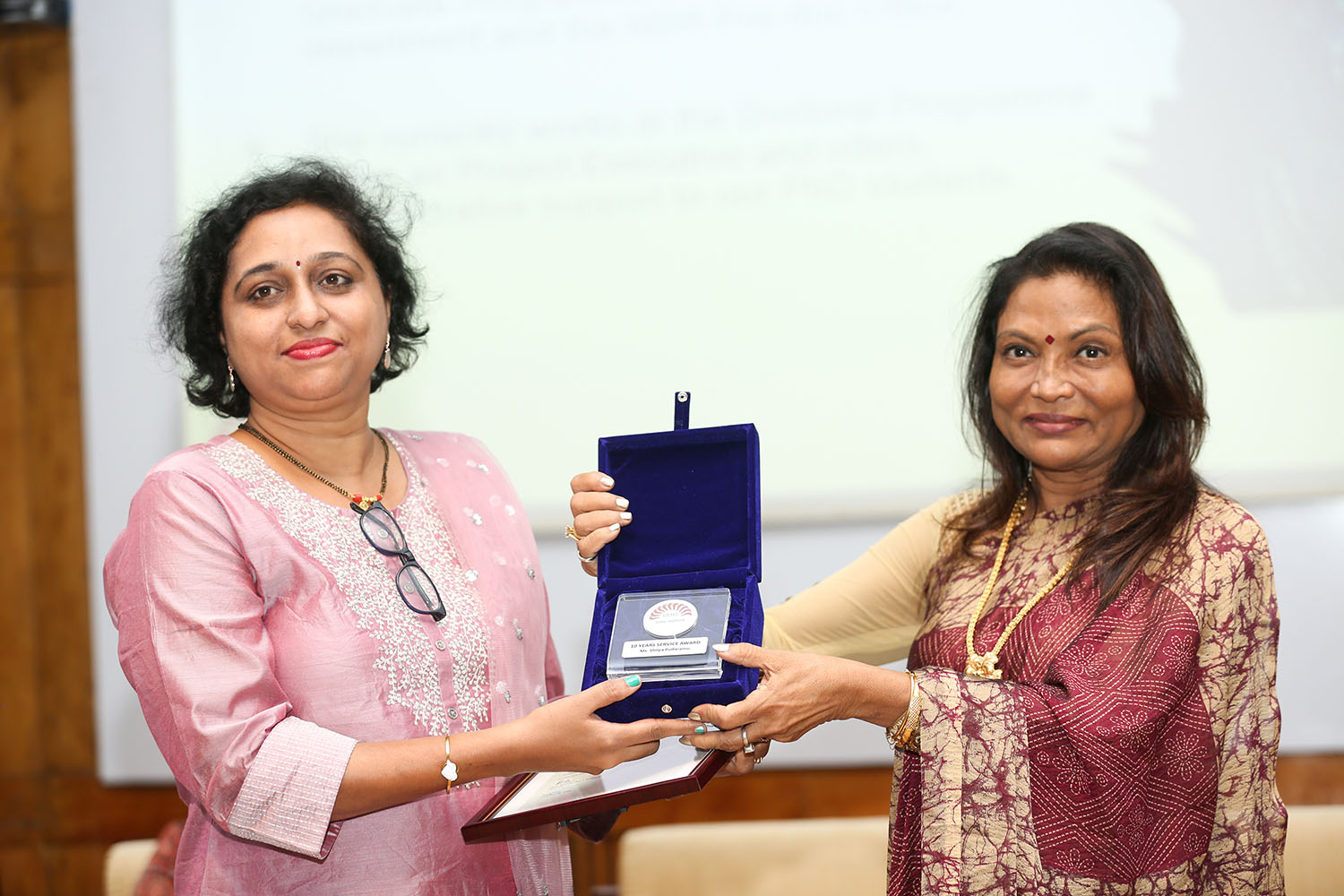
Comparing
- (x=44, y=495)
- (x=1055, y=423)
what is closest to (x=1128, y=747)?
(x=1055, y=423)

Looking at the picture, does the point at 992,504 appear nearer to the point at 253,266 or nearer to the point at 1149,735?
the point at 1149,735

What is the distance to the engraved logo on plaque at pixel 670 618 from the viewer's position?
5.28 feet

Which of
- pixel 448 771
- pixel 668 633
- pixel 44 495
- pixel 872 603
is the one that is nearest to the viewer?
pixel 448 771

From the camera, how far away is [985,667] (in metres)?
1.73

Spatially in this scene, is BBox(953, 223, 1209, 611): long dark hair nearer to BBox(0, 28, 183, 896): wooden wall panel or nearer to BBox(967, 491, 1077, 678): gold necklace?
BBox(967, 491, 1077, 678): gold necklace

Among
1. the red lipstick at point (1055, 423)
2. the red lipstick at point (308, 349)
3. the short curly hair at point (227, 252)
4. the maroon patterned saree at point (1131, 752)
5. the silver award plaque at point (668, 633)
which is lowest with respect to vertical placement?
the maroon patterned saree at point (1131, 752)

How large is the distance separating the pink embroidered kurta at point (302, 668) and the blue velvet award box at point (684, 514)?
0.20 m

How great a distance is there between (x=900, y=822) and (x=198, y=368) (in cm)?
139

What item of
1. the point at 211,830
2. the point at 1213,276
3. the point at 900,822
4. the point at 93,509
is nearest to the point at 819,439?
the point at 1213,276

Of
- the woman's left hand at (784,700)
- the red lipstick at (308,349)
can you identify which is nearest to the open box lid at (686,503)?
the woman's left hand at (784,700)

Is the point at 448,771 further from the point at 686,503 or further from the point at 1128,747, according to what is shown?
the point at 1128,747

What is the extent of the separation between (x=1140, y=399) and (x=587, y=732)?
1.04 m

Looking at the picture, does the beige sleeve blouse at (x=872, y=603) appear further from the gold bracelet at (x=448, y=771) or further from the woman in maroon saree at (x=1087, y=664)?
the gold bracelet at (x=448, y=771)

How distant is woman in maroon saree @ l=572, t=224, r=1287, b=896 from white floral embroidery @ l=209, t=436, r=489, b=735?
0.24 metres
